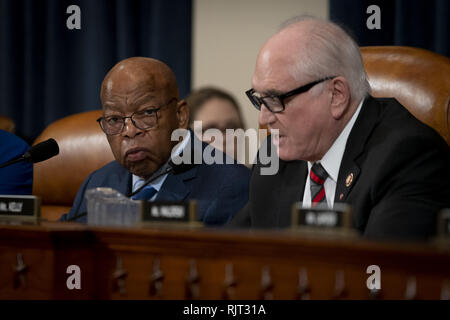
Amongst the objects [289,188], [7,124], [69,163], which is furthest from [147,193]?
[7,124]

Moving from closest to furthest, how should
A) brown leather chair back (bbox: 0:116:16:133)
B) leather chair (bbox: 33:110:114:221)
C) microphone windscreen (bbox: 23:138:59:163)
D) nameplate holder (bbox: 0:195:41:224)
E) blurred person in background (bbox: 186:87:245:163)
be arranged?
nameplate holder (bbox: 0:195:41:224)
microphone windscreen (bbox: 23:138:59:163)
leather chair (bbox: 33:110:114:221)
blurred person in background (bbox: 186:87:245:163)
brown leather chair back (bbox: 0:116:16:133)

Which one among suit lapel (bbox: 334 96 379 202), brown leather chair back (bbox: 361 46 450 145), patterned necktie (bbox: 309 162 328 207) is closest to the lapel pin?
suit lapel (bbox: 334 96 379 202)

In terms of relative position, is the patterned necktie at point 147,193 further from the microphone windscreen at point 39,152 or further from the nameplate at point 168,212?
the nameplate at point 168,212

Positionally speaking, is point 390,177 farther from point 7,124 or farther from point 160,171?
point 7,124

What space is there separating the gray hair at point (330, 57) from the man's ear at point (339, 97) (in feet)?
0.07

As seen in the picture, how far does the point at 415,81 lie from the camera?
213cm

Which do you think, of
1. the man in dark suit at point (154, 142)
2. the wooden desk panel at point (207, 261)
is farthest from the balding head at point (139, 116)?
the wooden desk panel at point (207, 261)

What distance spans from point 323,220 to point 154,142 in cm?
120

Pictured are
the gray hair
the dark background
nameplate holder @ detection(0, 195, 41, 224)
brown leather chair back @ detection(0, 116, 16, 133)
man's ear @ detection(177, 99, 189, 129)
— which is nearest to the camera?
nameplate holder @ detection(0, 195, 41, 224)

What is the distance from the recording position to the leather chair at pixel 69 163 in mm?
2834

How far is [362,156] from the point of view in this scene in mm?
1710

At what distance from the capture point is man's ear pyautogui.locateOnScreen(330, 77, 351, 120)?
1.79 m

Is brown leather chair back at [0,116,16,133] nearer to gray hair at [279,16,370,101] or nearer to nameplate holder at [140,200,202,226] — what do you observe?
gray hair at [279,16,370,101]

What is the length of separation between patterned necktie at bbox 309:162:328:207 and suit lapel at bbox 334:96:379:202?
0.26 feet
